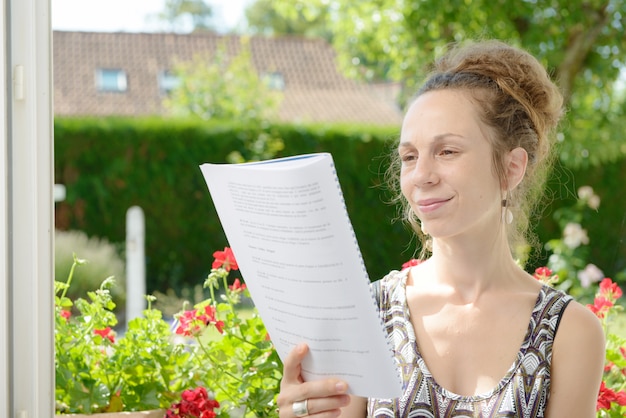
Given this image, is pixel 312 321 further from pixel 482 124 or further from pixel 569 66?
pixel 569 66

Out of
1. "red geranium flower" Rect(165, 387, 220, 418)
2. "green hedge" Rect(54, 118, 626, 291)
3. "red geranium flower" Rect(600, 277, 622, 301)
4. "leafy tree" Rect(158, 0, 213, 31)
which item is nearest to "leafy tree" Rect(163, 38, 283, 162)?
"green hedge" Rect(54, 118, 626, 291)

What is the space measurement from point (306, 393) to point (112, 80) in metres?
17.2

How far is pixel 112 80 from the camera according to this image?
17.6 metres

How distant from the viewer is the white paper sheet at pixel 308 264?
3.13ft

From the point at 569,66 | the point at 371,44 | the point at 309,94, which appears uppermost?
the point at 309,94

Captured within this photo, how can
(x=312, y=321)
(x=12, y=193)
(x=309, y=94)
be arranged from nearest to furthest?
(x=312, y=321) < (x=12, y=193) < (x=309, y=94)

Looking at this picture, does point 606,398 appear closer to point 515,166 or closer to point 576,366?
point 576,366

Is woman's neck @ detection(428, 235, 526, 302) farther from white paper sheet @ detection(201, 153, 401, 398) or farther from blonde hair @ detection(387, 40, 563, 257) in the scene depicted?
white paper sheet @ detection(201, 153, 401, 398)

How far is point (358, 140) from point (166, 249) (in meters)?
2.21

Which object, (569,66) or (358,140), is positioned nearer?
(569,66)

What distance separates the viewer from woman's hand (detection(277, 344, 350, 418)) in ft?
3.64

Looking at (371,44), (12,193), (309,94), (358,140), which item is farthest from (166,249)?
(309,94)

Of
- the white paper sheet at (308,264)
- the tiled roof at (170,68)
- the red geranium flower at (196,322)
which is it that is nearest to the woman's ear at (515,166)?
the white paper sheet at (308,264)

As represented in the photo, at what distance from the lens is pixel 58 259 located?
6.88 meters
